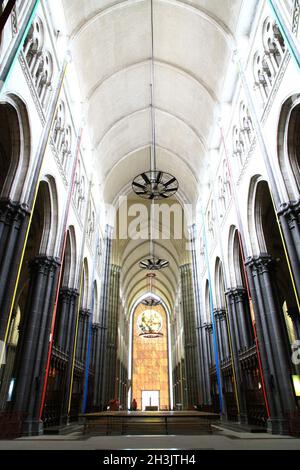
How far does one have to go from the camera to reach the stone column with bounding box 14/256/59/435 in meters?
9.38

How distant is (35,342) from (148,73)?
640 inches

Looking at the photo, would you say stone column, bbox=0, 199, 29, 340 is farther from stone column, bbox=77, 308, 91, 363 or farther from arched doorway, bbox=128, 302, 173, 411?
arched doorway, bbox=128, 302, 173, 411

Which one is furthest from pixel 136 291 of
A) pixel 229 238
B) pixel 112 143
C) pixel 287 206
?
pixel 287 206

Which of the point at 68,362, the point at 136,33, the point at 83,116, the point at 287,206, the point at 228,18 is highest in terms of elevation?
the point at 136,33

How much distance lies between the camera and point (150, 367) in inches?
1838

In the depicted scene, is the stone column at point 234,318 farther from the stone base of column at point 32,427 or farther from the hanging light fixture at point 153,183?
the stone base of column at point 32,427

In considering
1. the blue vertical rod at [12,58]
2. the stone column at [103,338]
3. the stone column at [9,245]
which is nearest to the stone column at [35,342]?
the stone column at [9,245]

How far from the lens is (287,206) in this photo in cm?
920

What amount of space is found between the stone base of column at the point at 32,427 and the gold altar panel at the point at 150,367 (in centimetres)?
3589

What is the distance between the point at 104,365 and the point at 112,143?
15.5m

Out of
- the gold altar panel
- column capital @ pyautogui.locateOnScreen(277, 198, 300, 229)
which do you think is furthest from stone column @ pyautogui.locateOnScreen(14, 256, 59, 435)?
the gold altar panel

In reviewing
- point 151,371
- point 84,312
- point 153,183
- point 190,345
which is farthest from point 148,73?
point 151,371

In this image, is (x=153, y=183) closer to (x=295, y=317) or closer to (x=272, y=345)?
(x=295, y=317)

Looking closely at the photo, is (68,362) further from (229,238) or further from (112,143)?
(112,143)
